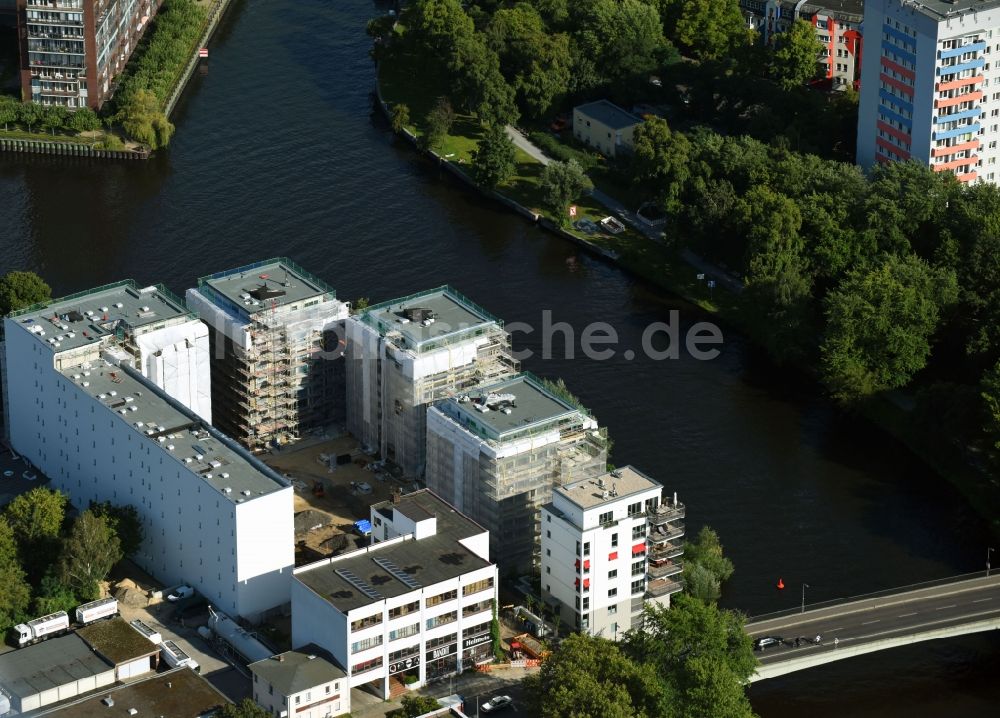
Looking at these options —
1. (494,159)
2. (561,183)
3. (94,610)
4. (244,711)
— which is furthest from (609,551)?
(494,159)

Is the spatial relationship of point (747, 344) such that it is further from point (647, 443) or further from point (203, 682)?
point (203, 682)

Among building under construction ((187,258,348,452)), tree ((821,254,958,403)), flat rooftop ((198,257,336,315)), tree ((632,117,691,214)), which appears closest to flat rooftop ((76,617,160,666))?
building under construction ((187,258,348,452))

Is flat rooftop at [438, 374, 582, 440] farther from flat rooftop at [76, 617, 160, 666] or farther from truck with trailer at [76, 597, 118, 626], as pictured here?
flat rooftop at [76, 617, 160, 666]

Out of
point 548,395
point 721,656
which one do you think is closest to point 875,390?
point 548,395

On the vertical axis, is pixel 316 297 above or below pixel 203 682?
above

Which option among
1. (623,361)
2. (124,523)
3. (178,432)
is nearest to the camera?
(124,523)

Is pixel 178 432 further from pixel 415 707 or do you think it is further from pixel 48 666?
pixel 415 707
